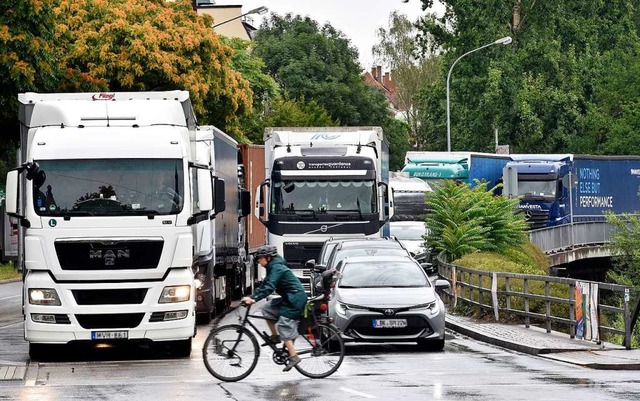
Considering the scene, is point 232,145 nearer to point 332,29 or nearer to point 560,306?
point 560,306

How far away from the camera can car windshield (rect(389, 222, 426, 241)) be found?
4681cm

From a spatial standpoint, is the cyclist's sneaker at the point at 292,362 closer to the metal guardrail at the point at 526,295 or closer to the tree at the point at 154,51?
the metal guardrail at the point at 526,295

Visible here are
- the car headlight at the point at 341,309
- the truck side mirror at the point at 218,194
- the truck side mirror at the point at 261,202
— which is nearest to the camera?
the car headlight at the point at 341,309

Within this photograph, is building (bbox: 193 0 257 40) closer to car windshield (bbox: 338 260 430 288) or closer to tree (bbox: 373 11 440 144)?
tree (bbox: 373 11 440 144)

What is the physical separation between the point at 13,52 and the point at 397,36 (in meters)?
96.3

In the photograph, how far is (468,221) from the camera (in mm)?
36781

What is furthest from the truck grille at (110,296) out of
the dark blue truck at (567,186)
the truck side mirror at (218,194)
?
the dark blue truck at (567,186)

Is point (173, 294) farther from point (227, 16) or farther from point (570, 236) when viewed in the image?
point (227, 16)

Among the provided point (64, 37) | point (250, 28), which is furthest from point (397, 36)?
point (64, 37)

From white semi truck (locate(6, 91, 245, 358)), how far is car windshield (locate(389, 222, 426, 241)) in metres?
25.6

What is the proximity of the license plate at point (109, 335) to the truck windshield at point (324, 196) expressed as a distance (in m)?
11.8

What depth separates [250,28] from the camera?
439 feet

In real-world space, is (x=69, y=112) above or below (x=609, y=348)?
above

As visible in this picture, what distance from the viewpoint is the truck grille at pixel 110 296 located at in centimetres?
2073
